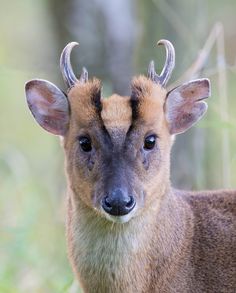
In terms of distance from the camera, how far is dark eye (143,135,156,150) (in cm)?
721

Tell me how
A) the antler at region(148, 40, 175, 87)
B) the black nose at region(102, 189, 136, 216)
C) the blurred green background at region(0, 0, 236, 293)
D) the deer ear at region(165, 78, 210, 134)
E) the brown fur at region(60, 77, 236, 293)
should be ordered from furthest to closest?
the blurred green background at region(0, 0, 236, 293)
the deer ear at region(165, 78, 210, 134)
the antler at region(148, 40, 175, 87)
the brown fur at region(60, 77, 236, 293)
the black nose at region(102, 189, 136, 216)

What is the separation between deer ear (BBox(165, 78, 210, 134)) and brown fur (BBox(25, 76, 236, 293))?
0.04ft

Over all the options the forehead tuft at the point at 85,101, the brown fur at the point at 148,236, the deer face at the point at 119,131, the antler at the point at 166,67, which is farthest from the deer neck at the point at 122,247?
the antler at the point at 166,67

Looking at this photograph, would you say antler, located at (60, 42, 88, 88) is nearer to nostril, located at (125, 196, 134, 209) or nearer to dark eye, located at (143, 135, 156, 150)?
dark eye, located at (143, 135, 156, 150)

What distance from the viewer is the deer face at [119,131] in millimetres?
6945

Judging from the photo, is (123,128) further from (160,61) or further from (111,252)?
(160,61)

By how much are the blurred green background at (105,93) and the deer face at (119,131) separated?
91cm

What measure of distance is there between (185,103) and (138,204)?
914 millimetres

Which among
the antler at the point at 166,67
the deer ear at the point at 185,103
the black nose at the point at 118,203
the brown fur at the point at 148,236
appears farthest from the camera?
the deer ear at the point at 185,103

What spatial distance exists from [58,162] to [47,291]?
10.7 ft

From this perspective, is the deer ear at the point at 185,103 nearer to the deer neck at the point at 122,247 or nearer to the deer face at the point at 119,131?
the deer face at the point at 119,131

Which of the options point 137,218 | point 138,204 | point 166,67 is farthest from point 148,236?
point 166,67

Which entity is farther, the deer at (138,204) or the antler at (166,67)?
the antler at (166,67)

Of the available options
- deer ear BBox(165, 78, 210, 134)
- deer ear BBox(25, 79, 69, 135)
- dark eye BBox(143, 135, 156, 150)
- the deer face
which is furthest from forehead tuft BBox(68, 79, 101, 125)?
deer ear BBox(165, 78, 210, 134)
